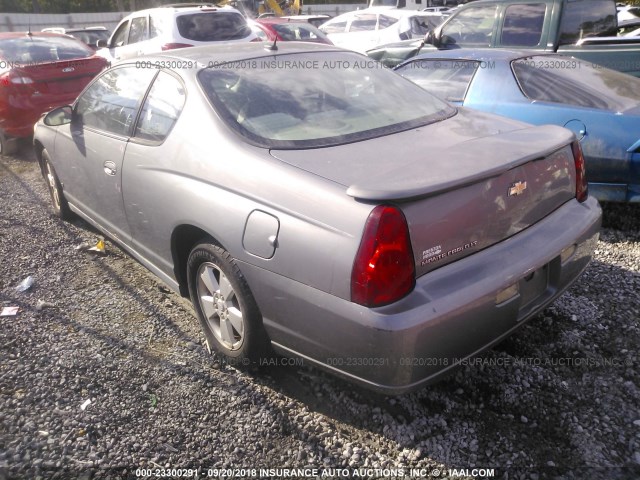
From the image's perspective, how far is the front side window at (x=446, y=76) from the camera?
467 centimetres

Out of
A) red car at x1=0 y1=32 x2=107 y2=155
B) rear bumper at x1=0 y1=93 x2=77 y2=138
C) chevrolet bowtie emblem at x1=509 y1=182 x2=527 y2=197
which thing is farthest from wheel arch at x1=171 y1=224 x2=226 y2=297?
red car at x1=0 y1=32 x2=107 y2=155

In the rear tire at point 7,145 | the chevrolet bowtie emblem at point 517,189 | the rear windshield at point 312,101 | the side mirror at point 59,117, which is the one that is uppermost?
the rear windshield at point 312,101

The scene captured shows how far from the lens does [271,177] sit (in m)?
2.35

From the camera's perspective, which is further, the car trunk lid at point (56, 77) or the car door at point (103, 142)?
the car trunk lid at point (56, 77)

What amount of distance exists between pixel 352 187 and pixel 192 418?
4.44 feet

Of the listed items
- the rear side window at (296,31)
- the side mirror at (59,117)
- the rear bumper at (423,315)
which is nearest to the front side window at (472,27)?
the side mirror at (59,117)

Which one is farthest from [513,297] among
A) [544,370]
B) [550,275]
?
[544,370]

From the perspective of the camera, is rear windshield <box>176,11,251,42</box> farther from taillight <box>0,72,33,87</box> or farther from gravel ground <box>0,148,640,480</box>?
gravel ground <box>0,148,640,480</box>

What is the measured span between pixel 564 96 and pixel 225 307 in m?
3.11

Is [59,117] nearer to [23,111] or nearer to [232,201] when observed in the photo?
[232,201]

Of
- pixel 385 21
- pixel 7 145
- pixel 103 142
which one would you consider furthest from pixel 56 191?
pixel 385 21

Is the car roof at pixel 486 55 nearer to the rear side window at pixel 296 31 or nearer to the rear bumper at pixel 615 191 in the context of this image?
the rear bumper at pixel 615 191

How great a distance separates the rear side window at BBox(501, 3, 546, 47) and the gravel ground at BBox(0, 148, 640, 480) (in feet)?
11.9

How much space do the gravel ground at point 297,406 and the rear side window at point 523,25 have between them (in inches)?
143
